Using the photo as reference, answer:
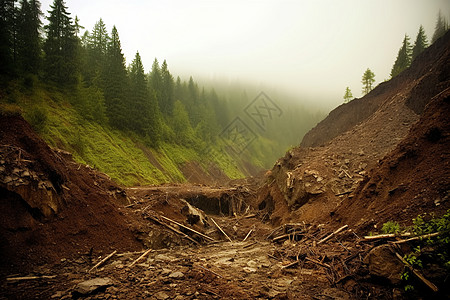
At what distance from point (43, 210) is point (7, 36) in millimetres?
28402

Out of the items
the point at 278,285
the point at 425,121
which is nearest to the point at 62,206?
the point at 278,285

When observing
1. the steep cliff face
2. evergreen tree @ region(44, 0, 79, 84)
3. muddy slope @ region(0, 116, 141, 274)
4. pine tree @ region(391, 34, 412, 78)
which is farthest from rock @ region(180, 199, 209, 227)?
pine tree @ region(391, 34, 412, 78)

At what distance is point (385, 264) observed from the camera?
434 centimetres

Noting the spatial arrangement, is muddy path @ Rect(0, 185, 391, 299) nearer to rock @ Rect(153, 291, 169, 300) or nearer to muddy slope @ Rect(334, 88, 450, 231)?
rock @ Rect(153, 291, 169, 300)

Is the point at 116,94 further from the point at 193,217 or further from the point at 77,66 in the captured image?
the point at 193,217

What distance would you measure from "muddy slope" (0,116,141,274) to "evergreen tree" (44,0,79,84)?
30650 millimetres

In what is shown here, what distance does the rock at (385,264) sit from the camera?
13.5 ft

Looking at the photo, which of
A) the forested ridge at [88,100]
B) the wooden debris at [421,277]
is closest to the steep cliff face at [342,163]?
the wooden debris at [421,277]

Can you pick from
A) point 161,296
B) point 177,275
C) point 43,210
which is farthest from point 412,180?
point 43,210

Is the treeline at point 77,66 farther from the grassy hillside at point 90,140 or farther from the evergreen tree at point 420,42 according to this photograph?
the evergreen tree at point 420,42

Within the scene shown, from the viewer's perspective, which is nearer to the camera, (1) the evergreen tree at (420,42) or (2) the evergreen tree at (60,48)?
(2) the evergreen tree at (60,48)

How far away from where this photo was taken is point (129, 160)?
2811 centimetres

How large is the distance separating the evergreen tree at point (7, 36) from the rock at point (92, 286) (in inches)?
1113

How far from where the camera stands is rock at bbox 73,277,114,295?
14.6 ft
